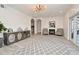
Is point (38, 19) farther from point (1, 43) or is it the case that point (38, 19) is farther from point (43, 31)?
point (1, 43)

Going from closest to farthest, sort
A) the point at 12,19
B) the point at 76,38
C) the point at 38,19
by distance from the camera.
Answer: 1. the point at 76,38
2. the point at 12,19
3. the point at 38,19

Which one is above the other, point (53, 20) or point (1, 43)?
point (53, 20)

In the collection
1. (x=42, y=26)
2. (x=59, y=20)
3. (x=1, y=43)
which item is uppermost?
(x=59, y=20)

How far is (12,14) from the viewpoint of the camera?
6723mm

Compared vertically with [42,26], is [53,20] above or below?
above

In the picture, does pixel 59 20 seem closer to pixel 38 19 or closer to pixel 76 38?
pixel 38 19
